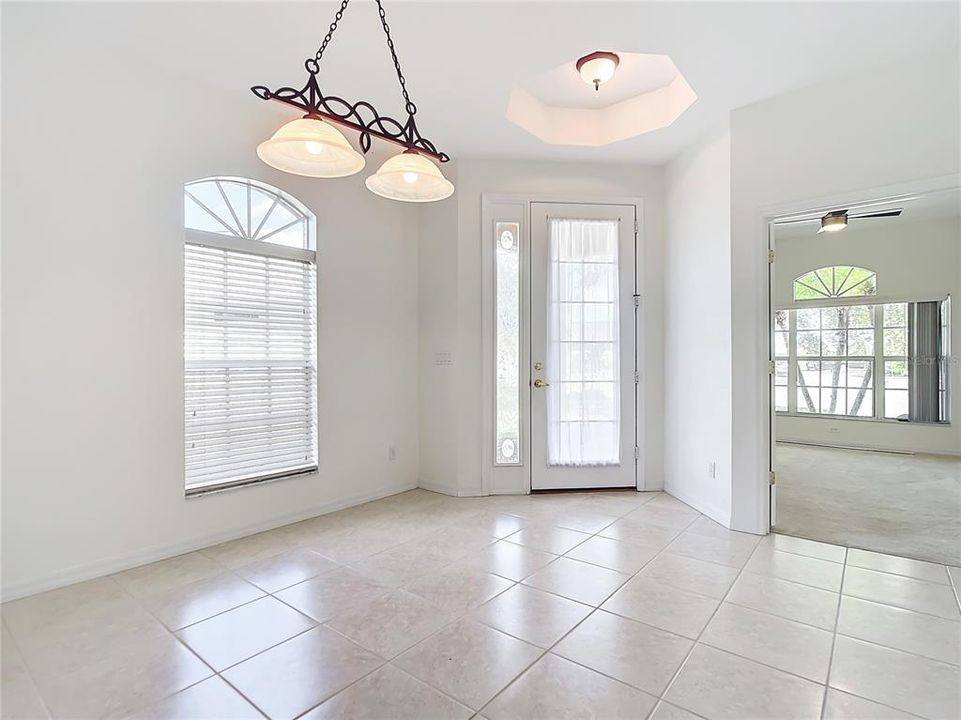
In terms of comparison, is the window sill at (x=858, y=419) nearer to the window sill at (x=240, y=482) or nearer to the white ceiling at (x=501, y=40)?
the white ceiling at (x=501, y=40)

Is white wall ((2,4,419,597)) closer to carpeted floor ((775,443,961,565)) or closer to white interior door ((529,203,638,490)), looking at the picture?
white interior door ((529,203,638,490))

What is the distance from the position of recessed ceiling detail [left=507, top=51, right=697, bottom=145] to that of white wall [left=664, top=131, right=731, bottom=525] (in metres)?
0.47

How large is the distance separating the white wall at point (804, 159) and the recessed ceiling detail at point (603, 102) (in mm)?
515

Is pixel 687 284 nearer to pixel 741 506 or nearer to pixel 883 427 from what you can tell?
pixel 741 506

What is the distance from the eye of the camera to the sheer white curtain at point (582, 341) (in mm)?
4180

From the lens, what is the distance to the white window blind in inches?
119

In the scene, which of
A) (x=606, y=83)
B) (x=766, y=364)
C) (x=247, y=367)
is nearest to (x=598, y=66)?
(x=606, y=83)

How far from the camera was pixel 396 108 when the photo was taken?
3.29 metres

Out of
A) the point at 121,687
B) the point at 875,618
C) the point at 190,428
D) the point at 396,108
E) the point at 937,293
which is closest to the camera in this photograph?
the point at 121,687

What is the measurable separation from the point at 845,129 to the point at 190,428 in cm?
439

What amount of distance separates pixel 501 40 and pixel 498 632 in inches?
114

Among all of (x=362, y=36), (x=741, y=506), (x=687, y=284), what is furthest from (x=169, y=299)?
(x=741, y=506)

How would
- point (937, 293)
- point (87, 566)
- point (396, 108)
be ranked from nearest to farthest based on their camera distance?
point (87, 566) < point (396, 108) < point (937, 293)

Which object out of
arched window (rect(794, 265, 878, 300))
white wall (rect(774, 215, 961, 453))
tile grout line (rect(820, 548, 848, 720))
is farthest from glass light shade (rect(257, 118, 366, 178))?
arched window (rect(794, 265, 878, 300))
